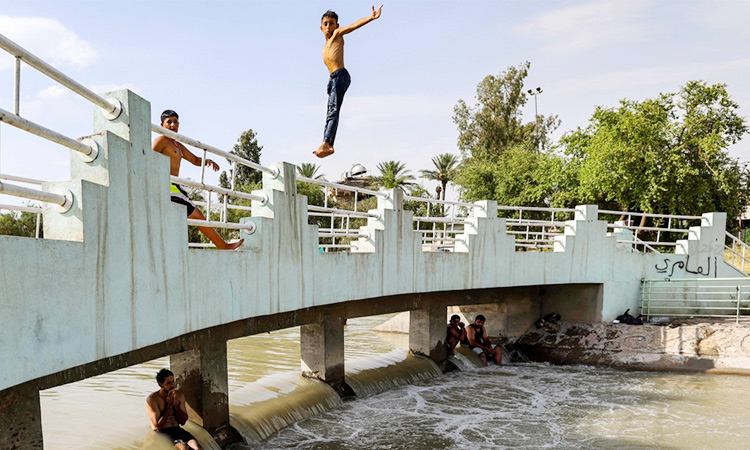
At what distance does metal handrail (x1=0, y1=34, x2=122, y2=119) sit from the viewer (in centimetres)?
393

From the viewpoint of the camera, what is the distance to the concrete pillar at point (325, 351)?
1236 centimetres

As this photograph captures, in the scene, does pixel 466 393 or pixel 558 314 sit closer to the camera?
pixel 466 393

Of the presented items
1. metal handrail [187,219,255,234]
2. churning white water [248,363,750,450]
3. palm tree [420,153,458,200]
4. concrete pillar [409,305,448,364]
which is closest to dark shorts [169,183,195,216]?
metal handrail [187,219,255,234]

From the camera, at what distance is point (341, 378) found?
1272 cm

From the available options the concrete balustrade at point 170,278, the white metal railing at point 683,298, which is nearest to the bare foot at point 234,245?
the concrete balustrade at point 170,278

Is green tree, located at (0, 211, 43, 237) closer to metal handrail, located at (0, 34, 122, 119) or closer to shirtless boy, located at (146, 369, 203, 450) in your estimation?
shirtless boy, located at (146, 369, 203, 450)

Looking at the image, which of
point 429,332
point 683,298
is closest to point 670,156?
point 683,298

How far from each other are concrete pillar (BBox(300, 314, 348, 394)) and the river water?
0.60m

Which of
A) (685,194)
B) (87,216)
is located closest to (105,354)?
(87,216)

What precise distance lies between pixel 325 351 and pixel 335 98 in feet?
18.8

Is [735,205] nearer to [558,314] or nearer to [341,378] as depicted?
[558,314]

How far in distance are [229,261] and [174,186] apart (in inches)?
39.5

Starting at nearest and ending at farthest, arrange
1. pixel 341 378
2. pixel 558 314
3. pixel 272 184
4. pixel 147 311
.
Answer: pixel 147 311 < pixel 272 184 < pixel 341 378 < pixel 558 314

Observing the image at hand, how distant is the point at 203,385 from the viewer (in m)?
9.38
